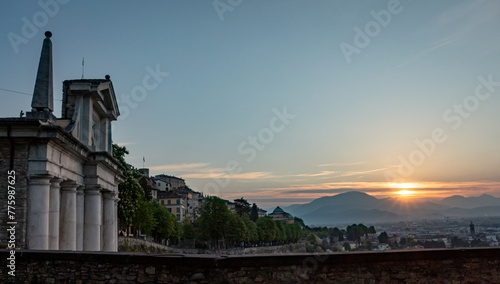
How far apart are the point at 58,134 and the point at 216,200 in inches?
3036

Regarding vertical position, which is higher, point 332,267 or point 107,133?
point 107,133

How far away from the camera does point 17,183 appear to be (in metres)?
17.4

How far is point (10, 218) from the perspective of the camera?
16969 millimetres

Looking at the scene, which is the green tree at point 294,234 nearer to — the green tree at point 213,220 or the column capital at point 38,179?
the green tree at point 213,220

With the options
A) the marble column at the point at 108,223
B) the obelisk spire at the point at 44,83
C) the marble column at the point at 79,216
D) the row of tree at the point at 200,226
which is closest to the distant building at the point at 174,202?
the row of tree at the point at 200,226

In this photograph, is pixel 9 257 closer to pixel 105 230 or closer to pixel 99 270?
pixel 99 270

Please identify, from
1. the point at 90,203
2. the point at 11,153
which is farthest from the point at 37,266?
the point at 90,203

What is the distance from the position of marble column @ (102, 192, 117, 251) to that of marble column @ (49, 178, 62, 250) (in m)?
10.1

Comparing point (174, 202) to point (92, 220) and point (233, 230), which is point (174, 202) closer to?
point (233, 230)

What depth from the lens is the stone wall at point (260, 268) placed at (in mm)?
10125

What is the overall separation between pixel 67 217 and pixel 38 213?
3.90 metres

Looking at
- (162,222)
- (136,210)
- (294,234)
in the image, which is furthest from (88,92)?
(294,234)

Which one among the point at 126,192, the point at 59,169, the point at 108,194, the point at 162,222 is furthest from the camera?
the point at 162,222

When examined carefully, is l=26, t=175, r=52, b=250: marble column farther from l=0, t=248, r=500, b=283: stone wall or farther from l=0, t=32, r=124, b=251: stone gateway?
l=0, t=248, r=500, b=283: stone wall
